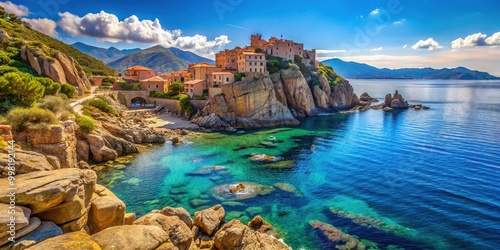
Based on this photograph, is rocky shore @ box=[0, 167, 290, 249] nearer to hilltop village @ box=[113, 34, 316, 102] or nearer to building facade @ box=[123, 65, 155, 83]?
hilltop village @ box=[113, 34, 316, 102]

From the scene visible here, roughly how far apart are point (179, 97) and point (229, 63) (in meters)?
22.9

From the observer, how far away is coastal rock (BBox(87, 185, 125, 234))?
14273 mm

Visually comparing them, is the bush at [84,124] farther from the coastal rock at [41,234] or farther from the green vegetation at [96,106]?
the coastal rock at [41,234]

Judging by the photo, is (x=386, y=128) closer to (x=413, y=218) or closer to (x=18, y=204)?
(x=413, y=218)

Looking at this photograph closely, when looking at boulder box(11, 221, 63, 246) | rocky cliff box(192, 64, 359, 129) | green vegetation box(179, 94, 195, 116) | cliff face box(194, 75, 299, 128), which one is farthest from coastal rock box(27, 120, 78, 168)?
green vegetation box(179, 94, 195, 116)

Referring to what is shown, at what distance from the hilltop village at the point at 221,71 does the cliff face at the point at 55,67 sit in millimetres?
21728

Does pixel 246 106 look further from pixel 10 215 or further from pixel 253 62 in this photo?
pixel 10 215

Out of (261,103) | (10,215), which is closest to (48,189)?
(10,215)

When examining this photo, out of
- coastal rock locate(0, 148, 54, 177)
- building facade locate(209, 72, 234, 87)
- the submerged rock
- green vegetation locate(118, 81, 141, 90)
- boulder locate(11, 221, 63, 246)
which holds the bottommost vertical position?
the submerged rock

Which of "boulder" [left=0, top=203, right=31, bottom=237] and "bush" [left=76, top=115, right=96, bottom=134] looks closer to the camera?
"boulder" [left=0, top=203, right=31, bottom=237]

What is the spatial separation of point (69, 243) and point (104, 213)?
4215 millimetres

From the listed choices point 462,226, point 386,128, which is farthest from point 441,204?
point 386,128

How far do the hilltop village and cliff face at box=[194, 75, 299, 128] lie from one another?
5.09m

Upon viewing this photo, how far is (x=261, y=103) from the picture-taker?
7525 centimetres
